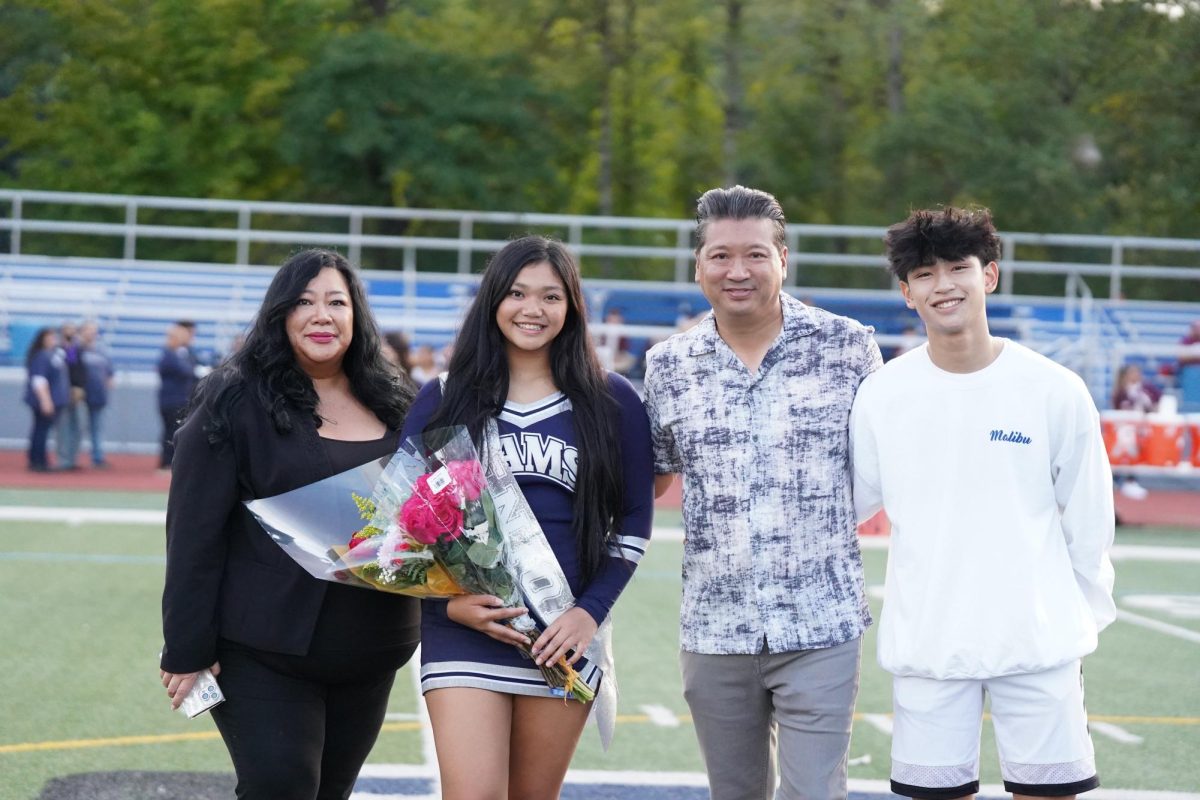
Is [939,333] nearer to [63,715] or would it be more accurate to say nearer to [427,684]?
[427,684]

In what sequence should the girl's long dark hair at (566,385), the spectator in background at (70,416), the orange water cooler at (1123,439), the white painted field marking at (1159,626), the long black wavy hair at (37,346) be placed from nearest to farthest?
1. the girl's long dark hair at (566,385)
2. the white painted field marking at (1159,626)
3. the orange water cooler at (1123,439)
4. the long black wavy hair at (37,346)
5. the spectator in background at (70,416)

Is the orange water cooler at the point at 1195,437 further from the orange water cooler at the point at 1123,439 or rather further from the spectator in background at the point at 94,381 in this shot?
the spectator in background at the point at 94,381

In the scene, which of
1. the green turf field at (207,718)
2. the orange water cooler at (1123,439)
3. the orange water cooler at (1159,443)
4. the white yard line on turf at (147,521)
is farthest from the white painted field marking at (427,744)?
the orange water cooler at (1159,443)

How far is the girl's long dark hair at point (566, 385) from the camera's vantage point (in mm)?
3766

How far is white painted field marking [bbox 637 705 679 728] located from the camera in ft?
21.8

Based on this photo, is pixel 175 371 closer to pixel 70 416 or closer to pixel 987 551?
pixel 70 416

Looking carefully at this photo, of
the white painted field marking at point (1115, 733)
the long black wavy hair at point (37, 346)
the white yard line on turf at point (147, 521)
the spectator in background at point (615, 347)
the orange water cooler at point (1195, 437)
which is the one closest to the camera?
the white painted field marking at point (1115, 733)

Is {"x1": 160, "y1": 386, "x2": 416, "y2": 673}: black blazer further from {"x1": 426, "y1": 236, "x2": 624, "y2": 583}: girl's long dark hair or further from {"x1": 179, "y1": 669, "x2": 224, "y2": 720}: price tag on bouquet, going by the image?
{"x1": 426, "y1": 236, "x2": 624, "y2": 583}: girl's long dark hair

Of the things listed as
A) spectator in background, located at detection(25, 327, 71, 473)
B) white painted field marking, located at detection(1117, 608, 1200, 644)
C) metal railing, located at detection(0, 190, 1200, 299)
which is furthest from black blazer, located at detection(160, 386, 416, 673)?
metal railing, located at detection(0, 190, 1200, 299)

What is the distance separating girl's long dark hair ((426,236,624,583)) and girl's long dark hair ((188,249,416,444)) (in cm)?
33

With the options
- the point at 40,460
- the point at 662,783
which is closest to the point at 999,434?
the point at 662,783

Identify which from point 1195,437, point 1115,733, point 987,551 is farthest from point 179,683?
point 1195,437

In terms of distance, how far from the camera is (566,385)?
3.87 meters

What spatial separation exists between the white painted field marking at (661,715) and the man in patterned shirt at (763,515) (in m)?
2.65
